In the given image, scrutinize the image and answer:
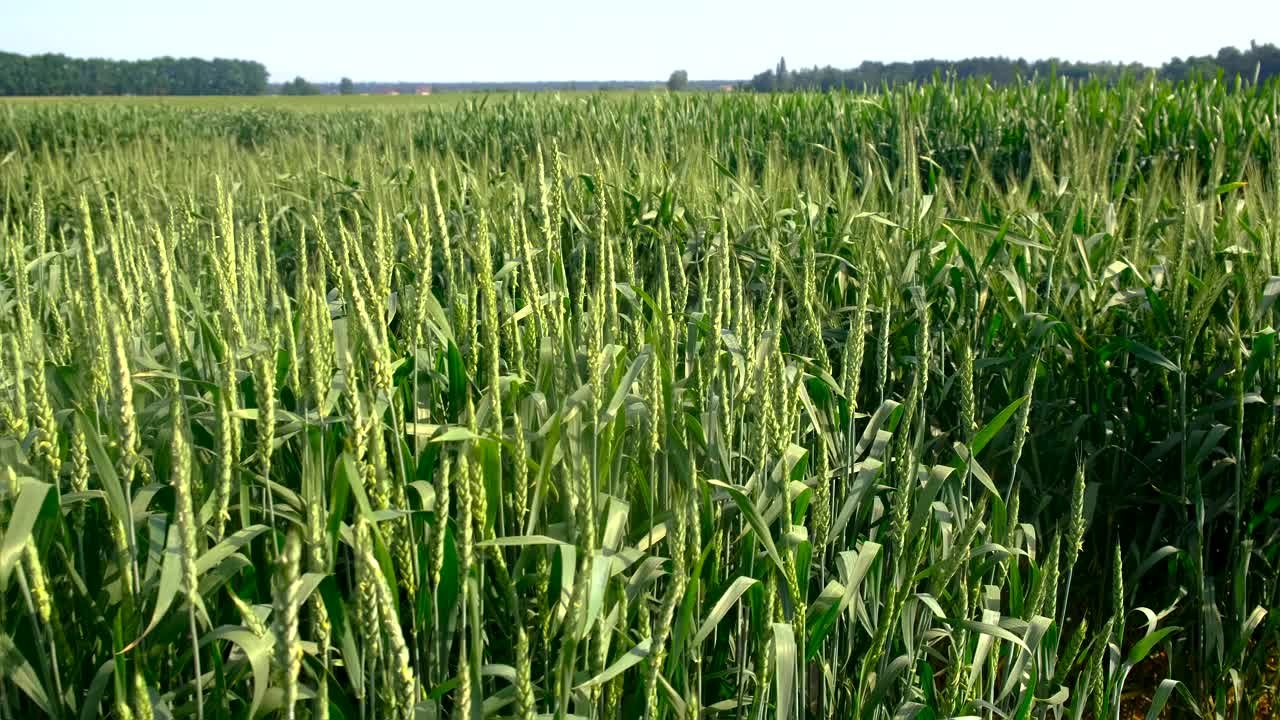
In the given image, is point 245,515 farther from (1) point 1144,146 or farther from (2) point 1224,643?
(1) point 1144,146

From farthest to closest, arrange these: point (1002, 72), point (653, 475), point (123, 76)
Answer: point (123, 76), point (1002, 72), point (653, 475)

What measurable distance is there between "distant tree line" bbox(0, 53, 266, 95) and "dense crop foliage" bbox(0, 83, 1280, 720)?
87.8 metres

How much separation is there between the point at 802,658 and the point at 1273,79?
735cm

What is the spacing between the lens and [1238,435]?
2.02 m

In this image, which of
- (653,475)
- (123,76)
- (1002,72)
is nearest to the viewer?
(653,475)

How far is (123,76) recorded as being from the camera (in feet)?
274

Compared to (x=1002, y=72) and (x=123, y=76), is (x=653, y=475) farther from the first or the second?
(x=123, y=76)

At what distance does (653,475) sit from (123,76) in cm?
9671

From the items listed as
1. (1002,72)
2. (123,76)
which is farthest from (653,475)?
(123,76)

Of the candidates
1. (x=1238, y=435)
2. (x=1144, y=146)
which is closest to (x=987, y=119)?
(x=1144, y=146)

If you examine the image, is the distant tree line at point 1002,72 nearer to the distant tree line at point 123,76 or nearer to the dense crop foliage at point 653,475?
the dense crop foliage at point 653,475

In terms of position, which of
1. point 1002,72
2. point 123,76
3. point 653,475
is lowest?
point 653,475

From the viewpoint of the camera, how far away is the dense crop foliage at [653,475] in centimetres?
114

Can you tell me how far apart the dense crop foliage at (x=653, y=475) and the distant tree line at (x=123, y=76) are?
8780 centimetres
